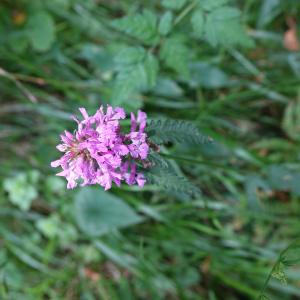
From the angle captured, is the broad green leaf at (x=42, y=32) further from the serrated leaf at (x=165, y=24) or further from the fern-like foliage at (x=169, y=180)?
the fern-like foliage at (x=169, y=180)

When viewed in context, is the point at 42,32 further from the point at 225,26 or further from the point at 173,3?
the point at 225,26

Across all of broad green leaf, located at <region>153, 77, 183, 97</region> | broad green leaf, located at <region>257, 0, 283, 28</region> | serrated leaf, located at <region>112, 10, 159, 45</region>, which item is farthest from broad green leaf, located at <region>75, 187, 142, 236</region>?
broad green leaf, located at <region>257, 0, 283, 28</region>

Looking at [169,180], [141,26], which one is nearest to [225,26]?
[141,26]

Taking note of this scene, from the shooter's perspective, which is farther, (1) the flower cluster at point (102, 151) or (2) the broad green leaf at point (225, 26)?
(2) the broad green leaf at point (225, 26)

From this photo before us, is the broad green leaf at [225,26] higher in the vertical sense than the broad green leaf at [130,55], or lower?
higher

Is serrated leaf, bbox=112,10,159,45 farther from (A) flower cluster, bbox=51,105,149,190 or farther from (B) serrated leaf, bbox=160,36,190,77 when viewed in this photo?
(A) flower cluster, bbox=51,105,149,190

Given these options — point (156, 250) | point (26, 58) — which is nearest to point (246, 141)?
point (156, 250)

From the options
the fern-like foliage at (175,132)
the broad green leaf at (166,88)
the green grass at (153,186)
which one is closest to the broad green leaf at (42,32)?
the green grass at (153,186)
